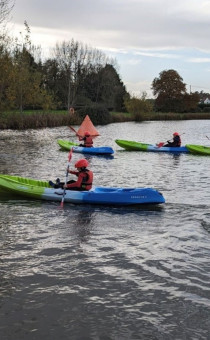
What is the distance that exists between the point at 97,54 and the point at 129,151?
4669cm

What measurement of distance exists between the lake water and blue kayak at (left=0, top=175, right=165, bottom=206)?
195mm

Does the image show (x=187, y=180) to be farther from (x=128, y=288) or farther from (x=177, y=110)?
(x=177, y=110)

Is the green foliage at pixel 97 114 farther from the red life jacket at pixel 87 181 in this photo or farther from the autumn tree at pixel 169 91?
the red life jacket at pixel 87 181

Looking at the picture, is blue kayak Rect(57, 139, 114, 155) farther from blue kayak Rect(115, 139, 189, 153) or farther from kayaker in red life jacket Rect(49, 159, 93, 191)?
kayaker in red life jacket Rect(49, 159, 93, 191)

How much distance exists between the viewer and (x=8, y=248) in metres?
7.49

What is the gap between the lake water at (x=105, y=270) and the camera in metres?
5.11

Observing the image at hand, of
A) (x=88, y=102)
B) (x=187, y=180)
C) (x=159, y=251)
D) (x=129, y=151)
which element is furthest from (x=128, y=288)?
(x=88, y=102)

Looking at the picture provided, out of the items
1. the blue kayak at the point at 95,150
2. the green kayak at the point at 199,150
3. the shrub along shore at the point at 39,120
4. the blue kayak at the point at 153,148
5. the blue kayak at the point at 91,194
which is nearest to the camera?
the blue kayak at the point at 91,194

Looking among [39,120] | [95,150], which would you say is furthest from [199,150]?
[39,120]

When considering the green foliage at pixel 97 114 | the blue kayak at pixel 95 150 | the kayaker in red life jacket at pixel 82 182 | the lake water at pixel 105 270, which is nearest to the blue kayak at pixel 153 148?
the blue kayak at pixel 95 150

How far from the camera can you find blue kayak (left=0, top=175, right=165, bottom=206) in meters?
10.4

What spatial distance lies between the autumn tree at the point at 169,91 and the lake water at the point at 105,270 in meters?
76.0

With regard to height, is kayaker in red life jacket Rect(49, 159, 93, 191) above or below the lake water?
above

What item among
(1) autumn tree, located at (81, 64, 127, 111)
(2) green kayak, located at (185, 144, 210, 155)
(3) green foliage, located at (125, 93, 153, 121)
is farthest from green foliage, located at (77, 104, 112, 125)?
(2) green kayak, located at (185, 144, 210, 155)
